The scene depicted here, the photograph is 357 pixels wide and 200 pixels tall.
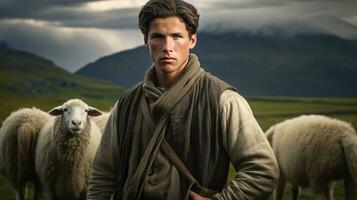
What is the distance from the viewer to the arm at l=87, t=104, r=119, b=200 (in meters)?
3.44

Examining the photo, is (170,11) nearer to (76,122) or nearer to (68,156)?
(76,122)

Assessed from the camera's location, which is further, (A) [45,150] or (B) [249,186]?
(A) [45,150]

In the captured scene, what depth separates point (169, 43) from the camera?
10.7ft

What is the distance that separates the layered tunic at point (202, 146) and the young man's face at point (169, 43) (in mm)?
106

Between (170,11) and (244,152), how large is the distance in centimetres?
93

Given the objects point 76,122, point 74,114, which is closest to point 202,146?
point 76,122

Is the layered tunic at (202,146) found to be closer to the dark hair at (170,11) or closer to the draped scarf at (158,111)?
the draped scarf at (158,111)

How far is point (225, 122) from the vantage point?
123 inches

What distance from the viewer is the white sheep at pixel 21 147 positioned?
10867 mm

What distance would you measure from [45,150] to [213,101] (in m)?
7.25

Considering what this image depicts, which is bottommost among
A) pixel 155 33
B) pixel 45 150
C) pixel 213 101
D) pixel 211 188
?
pixel 45 150

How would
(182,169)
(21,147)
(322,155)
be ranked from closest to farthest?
(182,169) → (322,155) → (21,147)

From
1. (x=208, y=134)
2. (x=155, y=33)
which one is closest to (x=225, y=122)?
(x=208, y=134)

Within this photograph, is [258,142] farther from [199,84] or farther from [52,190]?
[52,190]
